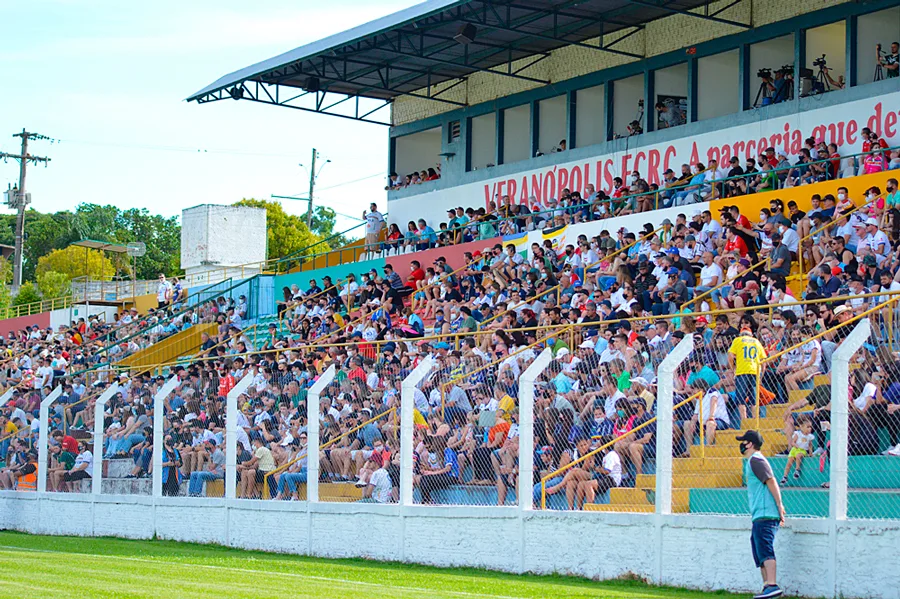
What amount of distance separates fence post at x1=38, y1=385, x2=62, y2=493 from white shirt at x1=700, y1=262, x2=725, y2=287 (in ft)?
35.1

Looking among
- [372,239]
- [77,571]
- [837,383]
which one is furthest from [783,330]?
[372,239]

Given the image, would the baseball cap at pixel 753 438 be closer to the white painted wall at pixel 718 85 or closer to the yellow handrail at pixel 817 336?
the yellow handrail at pixel 817 336

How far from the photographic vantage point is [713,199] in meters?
24.5

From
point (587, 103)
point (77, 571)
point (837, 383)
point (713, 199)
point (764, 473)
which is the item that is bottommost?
point (77, 571)

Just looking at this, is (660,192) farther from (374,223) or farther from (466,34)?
(374,223)

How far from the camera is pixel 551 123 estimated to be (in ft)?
106

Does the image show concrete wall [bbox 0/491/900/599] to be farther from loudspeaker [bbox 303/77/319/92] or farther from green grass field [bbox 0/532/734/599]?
loudspeaker [bbox 303/77/319/92]

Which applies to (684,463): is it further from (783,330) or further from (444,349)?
(444,349)

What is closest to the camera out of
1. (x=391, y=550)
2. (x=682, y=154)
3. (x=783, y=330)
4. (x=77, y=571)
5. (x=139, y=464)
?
(x=783, y=330)

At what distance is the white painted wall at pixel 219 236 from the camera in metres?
49.2

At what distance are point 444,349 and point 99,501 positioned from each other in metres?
7.23

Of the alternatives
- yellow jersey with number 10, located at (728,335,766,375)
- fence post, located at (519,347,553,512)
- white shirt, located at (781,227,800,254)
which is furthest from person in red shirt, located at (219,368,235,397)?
white shirt, located at (781,227,800,254)

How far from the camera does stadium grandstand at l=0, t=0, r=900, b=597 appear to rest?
1251 cm

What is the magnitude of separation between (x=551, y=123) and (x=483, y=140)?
2.79 meters
